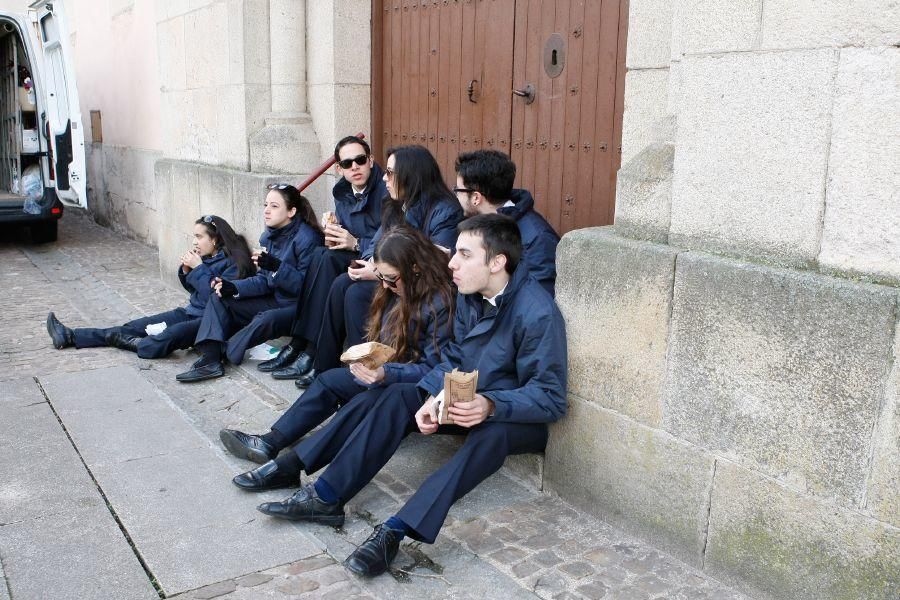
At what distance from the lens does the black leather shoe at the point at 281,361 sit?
5.18 metres

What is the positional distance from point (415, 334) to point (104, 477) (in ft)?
4.77

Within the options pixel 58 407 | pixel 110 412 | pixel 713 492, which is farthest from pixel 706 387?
pixel 58 407

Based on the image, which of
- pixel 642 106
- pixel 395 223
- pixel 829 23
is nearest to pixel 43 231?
pixel 395 223

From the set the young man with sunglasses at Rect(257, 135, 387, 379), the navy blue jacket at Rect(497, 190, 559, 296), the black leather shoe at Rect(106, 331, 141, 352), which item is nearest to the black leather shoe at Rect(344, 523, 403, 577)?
the navy blue jacket at Rect(497, 190, 559, 296)

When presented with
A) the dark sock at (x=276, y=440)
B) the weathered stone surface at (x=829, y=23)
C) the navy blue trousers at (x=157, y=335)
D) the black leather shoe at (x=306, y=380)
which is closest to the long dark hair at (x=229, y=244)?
the navy blue trousers at (x=157, y=335)

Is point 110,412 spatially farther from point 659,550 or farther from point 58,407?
point 659,550

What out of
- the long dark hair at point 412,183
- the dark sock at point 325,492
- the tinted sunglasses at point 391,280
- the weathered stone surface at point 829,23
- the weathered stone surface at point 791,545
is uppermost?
the weathered stone surface at point 829,23

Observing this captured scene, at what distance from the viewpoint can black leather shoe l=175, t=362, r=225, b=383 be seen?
5.04 meters

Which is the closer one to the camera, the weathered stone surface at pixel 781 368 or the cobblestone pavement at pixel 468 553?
the weathered stone surface at pixel 781 368

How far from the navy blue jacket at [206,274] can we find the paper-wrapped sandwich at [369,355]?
251 cm

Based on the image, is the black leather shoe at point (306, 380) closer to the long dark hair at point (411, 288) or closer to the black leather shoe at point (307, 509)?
the long dark hair at point (411, 288)

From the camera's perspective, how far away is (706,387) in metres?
2.90

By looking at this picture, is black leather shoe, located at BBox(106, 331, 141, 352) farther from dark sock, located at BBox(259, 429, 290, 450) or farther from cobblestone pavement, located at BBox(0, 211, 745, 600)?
dark sock, located at BBox(259, 429, 290, 450)

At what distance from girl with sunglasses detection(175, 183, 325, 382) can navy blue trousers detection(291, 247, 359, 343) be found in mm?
220
